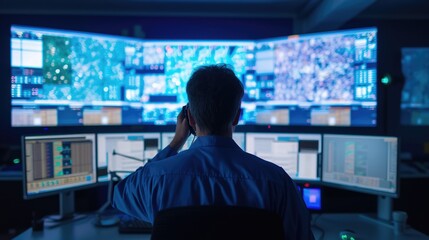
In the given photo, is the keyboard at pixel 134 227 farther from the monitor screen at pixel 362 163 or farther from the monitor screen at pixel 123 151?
the monitor screen at pixel 362 163

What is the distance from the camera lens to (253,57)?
2588 millimetres

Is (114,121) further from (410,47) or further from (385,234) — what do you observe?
(410,47)

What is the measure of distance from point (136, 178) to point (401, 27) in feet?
9.88

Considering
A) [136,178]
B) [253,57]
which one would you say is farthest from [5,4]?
A: [136,178]

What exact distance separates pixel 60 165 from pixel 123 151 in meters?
0.37

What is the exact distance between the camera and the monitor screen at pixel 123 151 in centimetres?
209

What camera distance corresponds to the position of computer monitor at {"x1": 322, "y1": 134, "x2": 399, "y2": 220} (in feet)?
6.14

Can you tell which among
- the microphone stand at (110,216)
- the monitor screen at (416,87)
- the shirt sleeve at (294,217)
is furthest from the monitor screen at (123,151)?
the monitor screen at (416,87)

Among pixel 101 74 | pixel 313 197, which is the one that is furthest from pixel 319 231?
pixel 101 74

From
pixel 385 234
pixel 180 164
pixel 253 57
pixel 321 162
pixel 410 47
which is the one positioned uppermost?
pixel 410 47

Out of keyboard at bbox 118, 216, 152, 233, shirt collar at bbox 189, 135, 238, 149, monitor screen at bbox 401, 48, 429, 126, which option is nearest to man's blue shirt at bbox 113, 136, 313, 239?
shirt collar at bbox 189, 135, 238, 149

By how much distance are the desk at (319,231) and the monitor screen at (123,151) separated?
31 cm

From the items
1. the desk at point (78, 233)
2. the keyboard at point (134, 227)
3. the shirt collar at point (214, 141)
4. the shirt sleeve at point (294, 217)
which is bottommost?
the desk at point (78, 233)

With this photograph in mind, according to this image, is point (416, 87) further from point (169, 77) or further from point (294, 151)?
point (169, 77)
